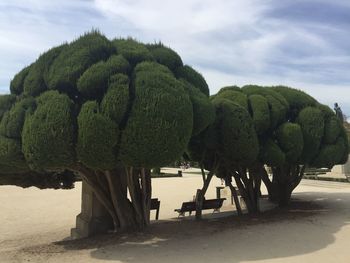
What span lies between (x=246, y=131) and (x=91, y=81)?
4572 millimetres

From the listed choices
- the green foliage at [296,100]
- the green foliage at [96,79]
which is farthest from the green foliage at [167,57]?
the green foliage at [296,100]

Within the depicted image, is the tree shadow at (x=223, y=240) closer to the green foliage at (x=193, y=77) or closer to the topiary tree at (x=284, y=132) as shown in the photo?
the topiary tree at (x=284, y=132)

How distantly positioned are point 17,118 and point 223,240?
5.12 m

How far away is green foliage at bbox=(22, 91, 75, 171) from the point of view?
8.83 metres

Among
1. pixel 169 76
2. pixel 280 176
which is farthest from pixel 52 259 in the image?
pixel 280 176

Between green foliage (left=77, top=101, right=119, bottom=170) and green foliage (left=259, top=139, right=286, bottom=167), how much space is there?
5740 mm

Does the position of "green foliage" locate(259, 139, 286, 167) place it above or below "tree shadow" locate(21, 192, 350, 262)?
above

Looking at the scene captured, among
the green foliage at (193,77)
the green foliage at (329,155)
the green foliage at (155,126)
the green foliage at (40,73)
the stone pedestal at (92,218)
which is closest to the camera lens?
the green foliage at (155,126)

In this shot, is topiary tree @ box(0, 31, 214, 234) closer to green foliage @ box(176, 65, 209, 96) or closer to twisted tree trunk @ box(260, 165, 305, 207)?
green foliage @ box(176, 65, 209, 96)

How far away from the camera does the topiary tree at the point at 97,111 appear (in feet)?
29.2

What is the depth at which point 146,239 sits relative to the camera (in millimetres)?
10617

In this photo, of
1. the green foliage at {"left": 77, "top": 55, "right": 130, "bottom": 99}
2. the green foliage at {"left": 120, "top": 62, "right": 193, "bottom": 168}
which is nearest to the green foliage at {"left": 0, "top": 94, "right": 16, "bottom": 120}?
the green foliage at {"left": 77, "top": 55, "right": 130, "bottom": 99}

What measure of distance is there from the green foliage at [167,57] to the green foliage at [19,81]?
2.87 meters

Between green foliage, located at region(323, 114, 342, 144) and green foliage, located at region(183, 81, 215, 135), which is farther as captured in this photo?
green foliage, located at region(323, 114, 342, 144)
